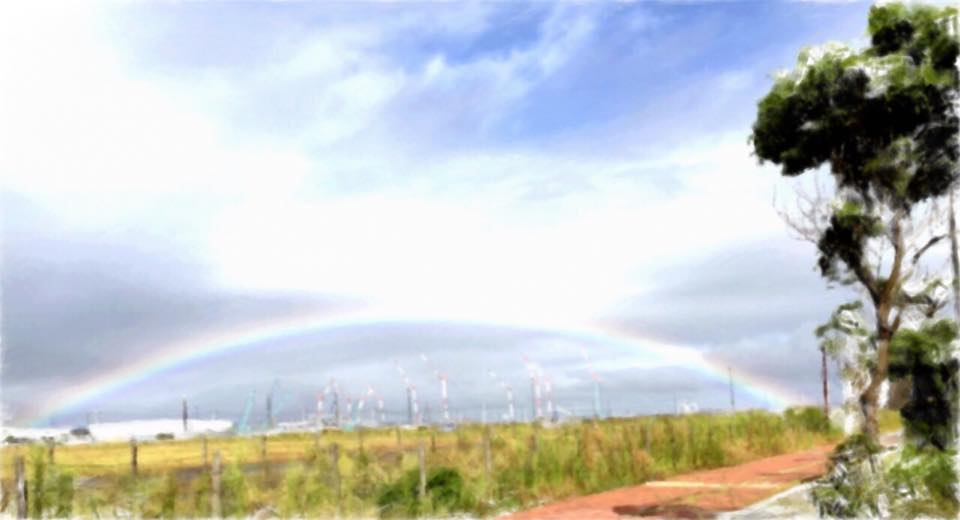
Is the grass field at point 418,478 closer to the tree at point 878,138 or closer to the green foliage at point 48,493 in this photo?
the green foliage at point 48,493

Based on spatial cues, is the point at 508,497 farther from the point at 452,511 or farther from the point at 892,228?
the point at 892,228

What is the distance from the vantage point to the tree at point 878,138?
546 inches

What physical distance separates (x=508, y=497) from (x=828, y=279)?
19.5 ft

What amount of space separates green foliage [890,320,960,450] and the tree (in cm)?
33

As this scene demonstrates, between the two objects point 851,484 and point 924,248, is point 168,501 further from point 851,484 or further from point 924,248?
point 924,248

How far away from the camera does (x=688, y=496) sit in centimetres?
1539

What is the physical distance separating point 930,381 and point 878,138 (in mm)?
3510

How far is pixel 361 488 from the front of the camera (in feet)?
52.6

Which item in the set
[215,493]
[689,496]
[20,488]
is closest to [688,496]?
[689,496]

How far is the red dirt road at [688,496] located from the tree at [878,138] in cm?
213

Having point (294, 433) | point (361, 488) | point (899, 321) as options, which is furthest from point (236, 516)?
point (294, 433)

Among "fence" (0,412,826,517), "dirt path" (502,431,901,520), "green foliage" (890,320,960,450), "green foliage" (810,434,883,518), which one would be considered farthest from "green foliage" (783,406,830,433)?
"green foliage" (810,434,883,518)

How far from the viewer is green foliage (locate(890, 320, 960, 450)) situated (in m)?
14.3

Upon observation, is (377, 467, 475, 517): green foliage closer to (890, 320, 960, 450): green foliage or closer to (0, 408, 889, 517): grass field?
(0, 408, 889, 517): grass field
